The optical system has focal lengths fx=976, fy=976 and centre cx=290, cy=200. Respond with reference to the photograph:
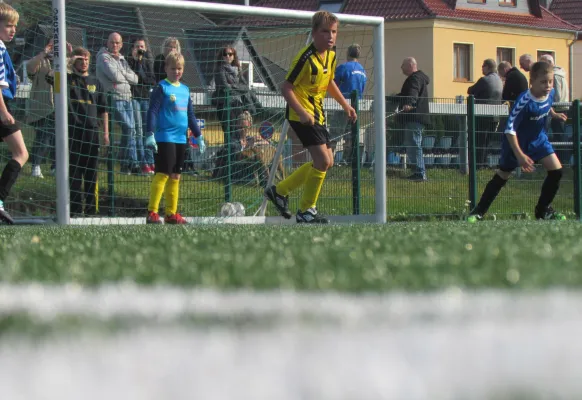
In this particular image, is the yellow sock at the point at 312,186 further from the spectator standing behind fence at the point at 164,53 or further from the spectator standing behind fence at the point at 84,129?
the spectator standing behind fence at the point at 84,129

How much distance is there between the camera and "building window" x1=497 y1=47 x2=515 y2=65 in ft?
150

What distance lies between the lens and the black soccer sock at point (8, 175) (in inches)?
339

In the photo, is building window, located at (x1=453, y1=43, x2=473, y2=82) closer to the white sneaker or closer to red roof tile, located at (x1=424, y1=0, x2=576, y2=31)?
red roof tile, located at (x1=424, y1=0, x2=576, y2=31)

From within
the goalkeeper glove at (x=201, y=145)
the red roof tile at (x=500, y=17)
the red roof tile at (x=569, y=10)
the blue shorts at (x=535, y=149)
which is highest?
the red roof tile at (x=569, y=10)

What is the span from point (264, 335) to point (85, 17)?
9479 mm

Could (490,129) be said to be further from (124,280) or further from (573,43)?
(573,43)

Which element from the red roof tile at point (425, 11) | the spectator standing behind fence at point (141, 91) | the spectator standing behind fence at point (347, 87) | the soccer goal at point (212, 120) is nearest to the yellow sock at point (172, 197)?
the soccer goal at point (212, 120)

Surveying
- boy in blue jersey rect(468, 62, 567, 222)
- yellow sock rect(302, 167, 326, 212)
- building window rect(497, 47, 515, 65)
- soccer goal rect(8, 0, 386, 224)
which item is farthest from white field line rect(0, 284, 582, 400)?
building window rect(497, 47, 515, 65)

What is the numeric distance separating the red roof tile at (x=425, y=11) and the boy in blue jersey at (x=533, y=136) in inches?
1297

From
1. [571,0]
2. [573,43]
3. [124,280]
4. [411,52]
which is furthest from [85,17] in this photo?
[571,0]

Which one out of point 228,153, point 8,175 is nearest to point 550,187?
point 228,153

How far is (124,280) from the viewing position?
2.14 m

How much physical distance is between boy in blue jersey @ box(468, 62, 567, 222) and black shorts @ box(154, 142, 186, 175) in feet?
10.2

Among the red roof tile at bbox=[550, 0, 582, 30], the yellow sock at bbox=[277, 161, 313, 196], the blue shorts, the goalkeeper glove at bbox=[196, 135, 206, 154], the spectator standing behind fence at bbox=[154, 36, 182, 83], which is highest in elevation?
the red roof tile at bbox=[550, 0, 582, 30]
